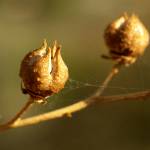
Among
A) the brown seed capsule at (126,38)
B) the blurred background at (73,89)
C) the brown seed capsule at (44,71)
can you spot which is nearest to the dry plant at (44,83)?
the brown seed capsule at (44,71)

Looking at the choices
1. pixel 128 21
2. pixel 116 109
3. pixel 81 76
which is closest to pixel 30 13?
pixel 81 76

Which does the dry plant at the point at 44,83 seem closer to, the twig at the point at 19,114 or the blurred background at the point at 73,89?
the twig at the point at 19,114

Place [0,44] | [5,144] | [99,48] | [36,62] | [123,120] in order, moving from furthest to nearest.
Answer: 1. [99,48]
2. [0,44]
3. [123,120]
4. [5,144]
5. [36,62]

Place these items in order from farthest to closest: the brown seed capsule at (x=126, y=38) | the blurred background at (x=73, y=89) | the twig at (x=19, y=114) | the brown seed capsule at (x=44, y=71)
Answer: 1. the blurred background at (x=73, y=89)
2. the brown seed capsule at (x=126, y=38)
3. the twig at (x=19, y=114)
4. the brown seed capsule at (x=44, y=71)

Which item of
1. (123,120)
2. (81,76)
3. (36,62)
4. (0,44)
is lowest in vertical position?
(123,120)

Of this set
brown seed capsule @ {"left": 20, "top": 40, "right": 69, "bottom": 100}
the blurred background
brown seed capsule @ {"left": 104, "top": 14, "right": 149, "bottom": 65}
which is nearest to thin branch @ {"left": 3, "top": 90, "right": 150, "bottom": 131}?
brown seed capsule @ {"left": 20, "top": 40, "right": 69, "bottom": 100}

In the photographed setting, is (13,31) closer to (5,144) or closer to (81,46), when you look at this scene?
(81,46)
